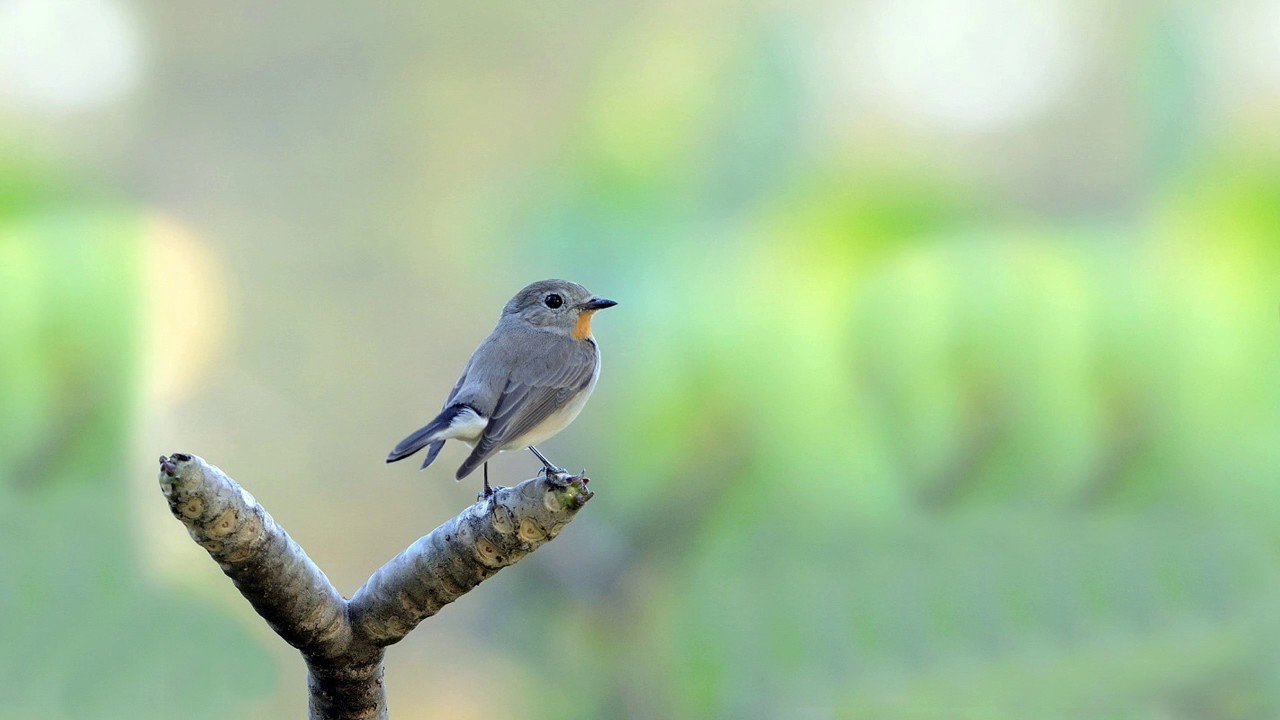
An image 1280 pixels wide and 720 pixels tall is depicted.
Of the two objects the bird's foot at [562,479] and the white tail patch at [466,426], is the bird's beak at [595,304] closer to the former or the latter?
the white tail patch at [466,426]

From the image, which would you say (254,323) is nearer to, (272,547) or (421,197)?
(421,197)

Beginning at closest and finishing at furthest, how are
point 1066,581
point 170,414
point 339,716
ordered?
point 339,716 < point 1066,581 < point 170,414

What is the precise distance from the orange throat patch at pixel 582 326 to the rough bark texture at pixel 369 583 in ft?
3.27

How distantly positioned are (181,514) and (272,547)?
0.14 m

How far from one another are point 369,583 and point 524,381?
677 mm

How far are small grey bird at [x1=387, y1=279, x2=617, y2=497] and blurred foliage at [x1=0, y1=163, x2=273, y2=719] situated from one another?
1.27 m

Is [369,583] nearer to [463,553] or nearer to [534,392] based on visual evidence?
[463,553]

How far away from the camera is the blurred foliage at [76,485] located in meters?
2.77

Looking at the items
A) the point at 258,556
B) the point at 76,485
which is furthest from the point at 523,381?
the point at 76,485

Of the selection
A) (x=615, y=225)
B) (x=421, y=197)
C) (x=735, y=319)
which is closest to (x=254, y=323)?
(x=421, y=197)

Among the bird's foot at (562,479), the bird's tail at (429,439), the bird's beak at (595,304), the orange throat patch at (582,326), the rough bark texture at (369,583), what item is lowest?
the rough bark texture at (369,583)

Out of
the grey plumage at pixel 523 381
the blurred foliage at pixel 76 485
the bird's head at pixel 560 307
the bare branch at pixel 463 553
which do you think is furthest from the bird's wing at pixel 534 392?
the blurred foliage at pixel 76 485

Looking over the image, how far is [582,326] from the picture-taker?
2.34 metres

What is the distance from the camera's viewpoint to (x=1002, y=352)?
3260mm
